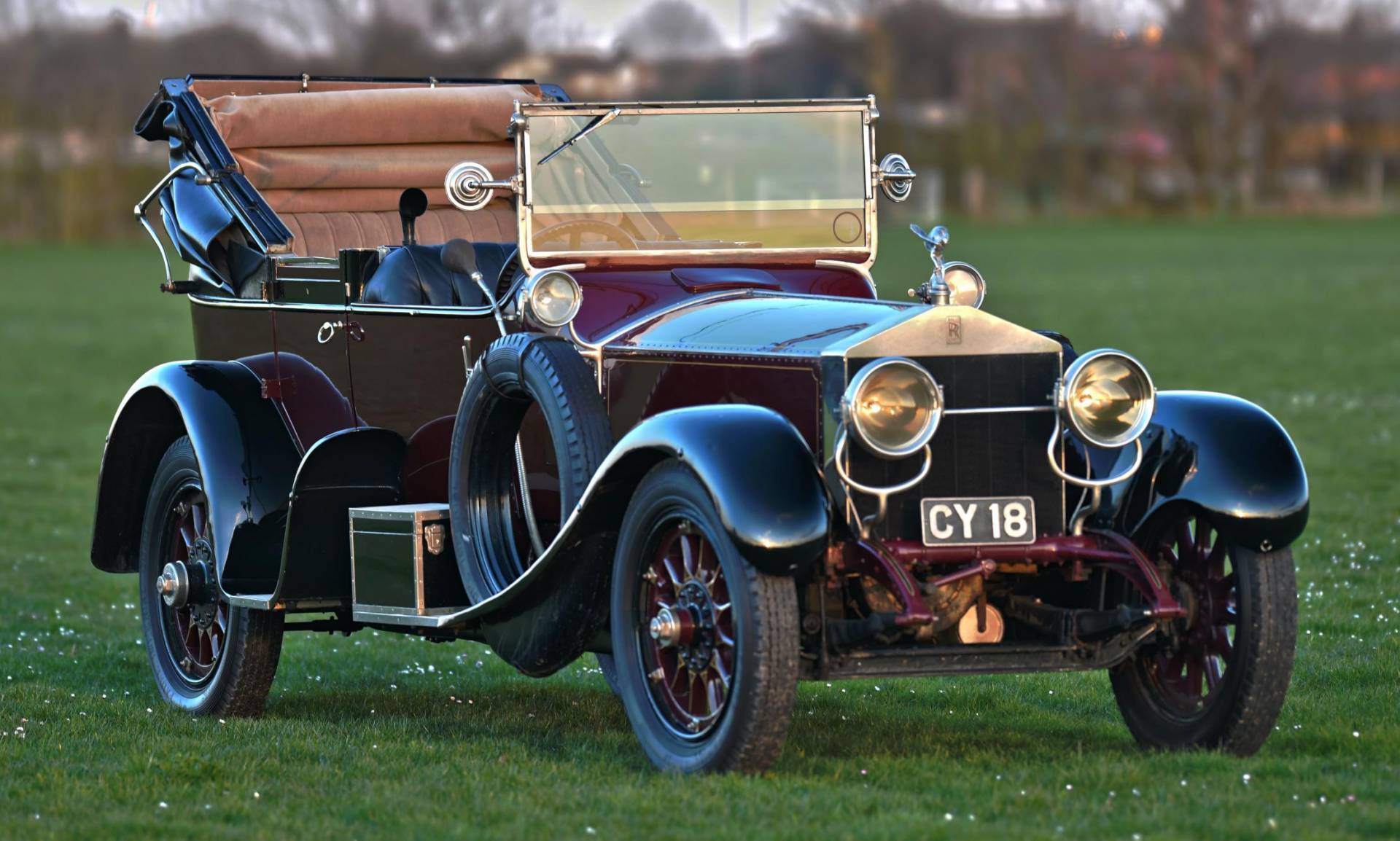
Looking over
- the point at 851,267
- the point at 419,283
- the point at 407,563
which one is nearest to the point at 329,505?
the point at 407,563

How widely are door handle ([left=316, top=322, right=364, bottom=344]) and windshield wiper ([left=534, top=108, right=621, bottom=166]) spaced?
3.15 feet

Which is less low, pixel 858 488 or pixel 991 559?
pixel 858 488

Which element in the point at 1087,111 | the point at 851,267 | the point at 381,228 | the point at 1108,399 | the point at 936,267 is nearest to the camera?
the point at 1108,399

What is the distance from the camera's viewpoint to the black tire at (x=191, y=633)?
744 cm

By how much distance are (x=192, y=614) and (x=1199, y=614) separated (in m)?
3.85

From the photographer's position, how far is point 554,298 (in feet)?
21.8

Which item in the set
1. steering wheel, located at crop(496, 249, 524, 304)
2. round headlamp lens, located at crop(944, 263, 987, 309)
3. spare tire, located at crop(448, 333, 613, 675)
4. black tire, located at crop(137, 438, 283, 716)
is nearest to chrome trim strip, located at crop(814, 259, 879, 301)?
round headlamp lens, located at crop(944, 263, 987, 309)

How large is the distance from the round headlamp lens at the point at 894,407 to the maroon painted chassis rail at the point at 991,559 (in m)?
0.29

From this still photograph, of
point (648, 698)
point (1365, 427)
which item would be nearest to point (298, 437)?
point (648, 698)

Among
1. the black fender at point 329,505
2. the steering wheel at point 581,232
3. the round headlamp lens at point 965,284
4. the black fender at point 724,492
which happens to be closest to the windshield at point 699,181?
the steering wheel at point 581,232

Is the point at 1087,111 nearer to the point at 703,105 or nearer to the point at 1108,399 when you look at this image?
the point at 703,105

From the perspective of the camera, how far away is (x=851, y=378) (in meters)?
5.87

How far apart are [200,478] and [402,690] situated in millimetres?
1223

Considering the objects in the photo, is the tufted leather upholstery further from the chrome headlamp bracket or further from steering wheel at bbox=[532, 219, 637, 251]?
the chrome headlamp bracket
